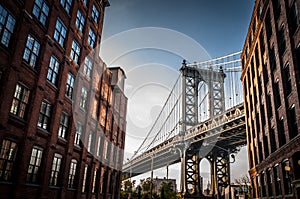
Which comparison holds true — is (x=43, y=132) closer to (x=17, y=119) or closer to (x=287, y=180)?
(x=17, y=119)

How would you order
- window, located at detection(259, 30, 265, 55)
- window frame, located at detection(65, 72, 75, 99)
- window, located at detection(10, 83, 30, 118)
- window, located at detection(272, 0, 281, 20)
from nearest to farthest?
window, located at detection(10, 83, 30, 118) < window frame, located at detection(65, 72, 75, 99) < window, located at detection(272, 0, 281, 20) < window, located at detection(259, 30, 265, 55)

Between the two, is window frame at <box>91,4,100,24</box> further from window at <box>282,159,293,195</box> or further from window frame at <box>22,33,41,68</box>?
A: window at <box>282,159,293,195</box>

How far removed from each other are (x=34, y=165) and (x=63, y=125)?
425 cm

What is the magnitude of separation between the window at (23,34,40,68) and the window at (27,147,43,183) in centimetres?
504

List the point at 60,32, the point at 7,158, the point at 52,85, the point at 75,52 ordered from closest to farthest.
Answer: the point at 7,158, the point at 52,85, the point at 60,32, the point at 75,52

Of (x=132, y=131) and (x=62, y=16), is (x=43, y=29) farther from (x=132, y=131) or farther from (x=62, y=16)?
(x=132, y=131)

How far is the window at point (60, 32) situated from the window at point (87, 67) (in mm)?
Answer: 4019

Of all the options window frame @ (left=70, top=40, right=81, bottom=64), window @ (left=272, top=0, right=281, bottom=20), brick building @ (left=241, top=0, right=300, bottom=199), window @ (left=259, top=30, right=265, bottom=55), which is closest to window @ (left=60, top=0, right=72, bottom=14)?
window frame @ (left=70, top=40, right=81, bottom=64)

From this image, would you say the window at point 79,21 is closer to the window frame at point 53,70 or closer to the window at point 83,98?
the window frame at point 53,70

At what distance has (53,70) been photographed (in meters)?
18.6

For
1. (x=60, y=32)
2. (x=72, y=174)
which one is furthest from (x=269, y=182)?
(x=60, y=32)

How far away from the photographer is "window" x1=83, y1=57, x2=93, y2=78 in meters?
23.7

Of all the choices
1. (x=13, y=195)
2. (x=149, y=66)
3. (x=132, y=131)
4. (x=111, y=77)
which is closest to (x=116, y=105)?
(x=111, y=77)

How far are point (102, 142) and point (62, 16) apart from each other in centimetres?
1316
